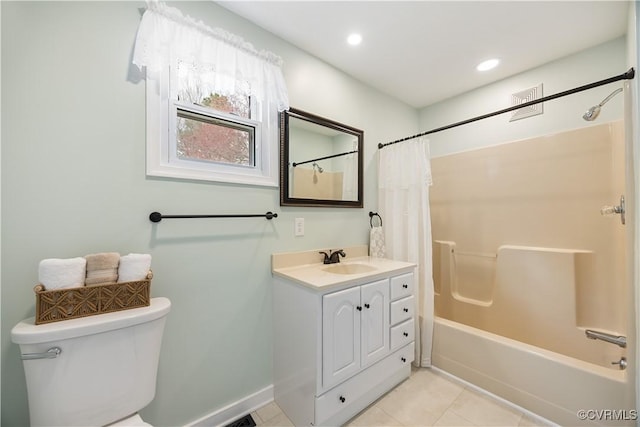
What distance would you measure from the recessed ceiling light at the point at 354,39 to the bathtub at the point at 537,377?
2.18 meters

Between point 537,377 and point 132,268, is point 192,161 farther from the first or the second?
point 537,377

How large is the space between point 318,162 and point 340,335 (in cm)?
119

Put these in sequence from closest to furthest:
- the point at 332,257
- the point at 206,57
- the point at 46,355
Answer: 1. the point at 46,355
2. the point at 206,57
3. the point at 332,257

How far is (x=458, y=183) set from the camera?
2494mm

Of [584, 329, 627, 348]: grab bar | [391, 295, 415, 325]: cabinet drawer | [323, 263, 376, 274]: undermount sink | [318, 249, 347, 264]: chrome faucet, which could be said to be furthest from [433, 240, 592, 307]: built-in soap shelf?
[318, 249, 347, 264]: chrome faucet

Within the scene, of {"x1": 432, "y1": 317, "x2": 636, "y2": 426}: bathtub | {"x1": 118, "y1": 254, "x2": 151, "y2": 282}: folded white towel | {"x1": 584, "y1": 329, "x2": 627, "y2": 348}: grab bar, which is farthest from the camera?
{"x1": 584, "y1": 329, "x2": 627, "y2": 348}: grab bar

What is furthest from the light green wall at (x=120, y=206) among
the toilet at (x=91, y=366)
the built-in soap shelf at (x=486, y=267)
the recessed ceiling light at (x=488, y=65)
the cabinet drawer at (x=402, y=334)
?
the built-in soap shelf at (x=486, y=267)

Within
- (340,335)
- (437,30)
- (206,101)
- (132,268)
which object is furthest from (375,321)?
(437,30)

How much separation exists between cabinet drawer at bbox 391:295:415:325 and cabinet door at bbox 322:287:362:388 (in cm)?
35

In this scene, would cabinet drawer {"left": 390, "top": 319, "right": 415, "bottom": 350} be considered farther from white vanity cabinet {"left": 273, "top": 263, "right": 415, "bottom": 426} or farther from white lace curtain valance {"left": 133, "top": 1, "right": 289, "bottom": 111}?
white lace curtain valance {"left": 133, "top": 1, "right": 289, "bottom": 111}

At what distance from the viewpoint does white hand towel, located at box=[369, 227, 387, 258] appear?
2125mm

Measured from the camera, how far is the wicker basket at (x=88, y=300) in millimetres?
871

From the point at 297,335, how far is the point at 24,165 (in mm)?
1425

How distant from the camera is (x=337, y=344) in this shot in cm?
134
